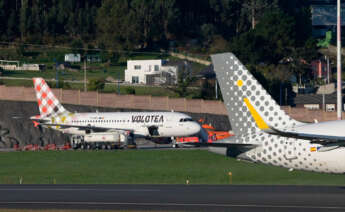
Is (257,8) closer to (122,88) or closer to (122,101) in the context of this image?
(122,88)

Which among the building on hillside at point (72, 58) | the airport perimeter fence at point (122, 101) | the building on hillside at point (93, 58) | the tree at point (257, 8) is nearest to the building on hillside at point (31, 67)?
the building on hillside at point (72, 58)

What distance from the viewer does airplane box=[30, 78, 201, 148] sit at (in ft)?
278

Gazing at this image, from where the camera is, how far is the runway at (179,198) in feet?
98.6

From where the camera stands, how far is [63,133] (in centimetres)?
9656

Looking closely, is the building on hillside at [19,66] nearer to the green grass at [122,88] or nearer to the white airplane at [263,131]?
the green grass at [122,88]

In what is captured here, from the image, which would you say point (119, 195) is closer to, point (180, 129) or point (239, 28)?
point (180, 129)

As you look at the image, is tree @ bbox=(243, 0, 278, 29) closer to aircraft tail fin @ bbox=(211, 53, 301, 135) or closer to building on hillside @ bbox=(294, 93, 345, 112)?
building on hillside @ bbox=(294, 93, 345, 112)

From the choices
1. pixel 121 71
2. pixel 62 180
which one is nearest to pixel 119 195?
pixel 62 180

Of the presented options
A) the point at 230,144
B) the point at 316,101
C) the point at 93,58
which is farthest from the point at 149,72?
the point at 230,144

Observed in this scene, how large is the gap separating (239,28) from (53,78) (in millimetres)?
61090

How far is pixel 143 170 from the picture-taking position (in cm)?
5309

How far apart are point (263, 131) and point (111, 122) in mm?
56560

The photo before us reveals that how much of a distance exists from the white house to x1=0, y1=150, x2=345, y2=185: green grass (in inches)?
3060

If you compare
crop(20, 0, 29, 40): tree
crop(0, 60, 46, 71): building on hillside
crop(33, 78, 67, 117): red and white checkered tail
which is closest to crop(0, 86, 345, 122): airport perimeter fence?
crop(33, 78, 67, 117): red and white checkered tail
